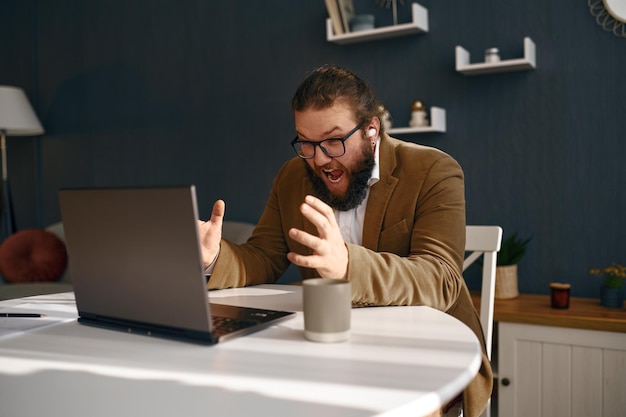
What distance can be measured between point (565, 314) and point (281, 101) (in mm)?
1867

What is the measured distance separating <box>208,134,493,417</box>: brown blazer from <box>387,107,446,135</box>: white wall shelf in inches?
39.2

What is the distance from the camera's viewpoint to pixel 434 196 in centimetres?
147

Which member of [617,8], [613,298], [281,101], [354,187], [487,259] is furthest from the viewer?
[281,101]

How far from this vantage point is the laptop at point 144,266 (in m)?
0.89

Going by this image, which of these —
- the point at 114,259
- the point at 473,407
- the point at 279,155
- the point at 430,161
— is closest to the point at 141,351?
the point at 114,259

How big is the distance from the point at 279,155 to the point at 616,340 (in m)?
1.92

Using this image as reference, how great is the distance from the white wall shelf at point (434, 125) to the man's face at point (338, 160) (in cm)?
106

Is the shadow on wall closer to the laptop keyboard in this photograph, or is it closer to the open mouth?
the open mouth

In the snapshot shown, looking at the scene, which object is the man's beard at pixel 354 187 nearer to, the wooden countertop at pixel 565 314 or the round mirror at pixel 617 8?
the wooden countertop at pixel 565 314

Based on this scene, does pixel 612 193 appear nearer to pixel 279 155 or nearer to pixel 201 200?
pixel 279 155

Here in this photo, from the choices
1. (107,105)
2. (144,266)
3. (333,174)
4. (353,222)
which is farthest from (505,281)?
(107,105)

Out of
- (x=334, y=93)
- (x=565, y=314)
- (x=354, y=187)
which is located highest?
(x=334, y=93)

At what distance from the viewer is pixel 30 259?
3379mm

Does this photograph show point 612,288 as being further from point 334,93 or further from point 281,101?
point 281,101
